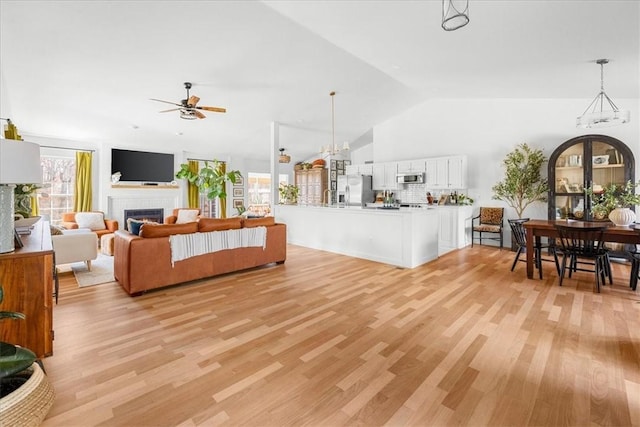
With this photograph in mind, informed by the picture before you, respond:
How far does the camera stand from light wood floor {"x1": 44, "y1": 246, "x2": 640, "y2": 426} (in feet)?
5.35

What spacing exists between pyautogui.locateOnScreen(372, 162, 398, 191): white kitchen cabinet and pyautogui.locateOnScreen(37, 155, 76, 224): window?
7351mm

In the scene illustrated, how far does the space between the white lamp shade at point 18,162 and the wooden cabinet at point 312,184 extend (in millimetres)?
7977

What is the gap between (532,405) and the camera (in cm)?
167

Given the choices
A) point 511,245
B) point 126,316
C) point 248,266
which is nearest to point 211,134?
point 248,266

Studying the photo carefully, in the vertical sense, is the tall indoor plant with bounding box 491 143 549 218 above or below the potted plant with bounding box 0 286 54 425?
above

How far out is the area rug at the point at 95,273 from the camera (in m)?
3.98

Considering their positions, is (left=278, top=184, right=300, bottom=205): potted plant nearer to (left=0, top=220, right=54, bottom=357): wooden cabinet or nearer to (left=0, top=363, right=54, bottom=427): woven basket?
(left=0, top=220, right=54, bottom=357): wooden cabinet

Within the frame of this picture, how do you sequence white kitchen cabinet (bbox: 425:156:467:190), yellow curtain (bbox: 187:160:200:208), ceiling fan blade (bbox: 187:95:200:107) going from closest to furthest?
ceiling fan blade (bbox: 187:95:200:107)
white kitchen cabinet (bbox: 425:156:467:190)
yellow curtain (bbox: 187:160:200:208)

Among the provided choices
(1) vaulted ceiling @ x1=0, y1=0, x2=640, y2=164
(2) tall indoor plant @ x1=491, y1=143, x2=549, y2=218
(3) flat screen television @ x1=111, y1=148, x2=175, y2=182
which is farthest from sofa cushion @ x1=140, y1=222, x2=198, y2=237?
(2) tall indoor plant @ x1=491, y1=143, x2=549, y2=218

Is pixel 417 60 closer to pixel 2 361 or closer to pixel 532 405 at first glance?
pixel 532 405

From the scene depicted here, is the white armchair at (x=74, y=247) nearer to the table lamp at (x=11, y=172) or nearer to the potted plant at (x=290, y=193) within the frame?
the table lamp at (x=11, y=172)

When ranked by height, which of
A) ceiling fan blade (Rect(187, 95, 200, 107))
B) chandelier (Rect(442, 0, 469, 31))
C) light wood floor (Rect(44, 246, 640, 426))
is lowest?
light wood floor (Rect(44, 246, 640, 426))

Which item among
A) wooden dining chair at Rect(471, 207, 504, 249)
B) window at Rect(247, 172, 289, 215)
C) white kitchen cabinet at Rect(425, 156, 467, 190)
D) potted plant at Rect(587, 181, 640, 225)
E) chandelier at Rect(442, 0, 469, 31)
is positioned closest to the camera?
chandelier at Rect(442, 0, 469, 31)

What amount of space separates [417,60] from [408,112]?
11.5 feet
